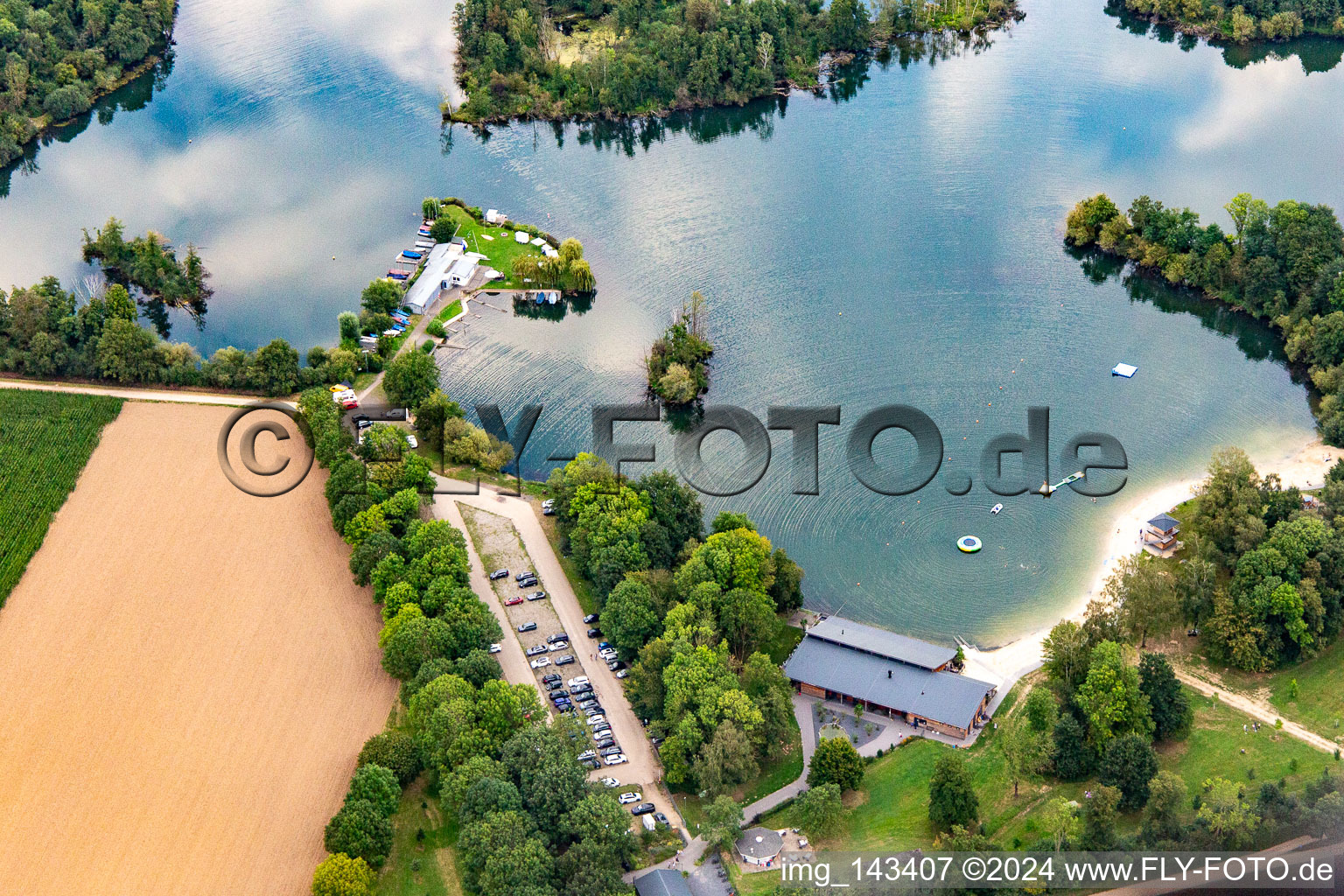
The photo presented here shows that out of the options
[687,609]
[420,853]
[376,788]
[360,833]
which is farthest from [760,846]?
[360,833]

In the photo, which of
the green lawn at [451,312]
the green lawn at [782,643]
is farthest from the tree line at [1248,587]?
the green lawn at [451,312]

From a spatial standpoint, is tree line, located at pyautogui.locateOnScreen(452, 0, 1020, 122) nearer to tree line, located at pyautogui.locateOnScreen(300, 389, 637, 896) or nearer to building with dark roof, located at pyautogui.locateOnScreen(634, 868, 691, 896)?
tree line, located at pyautogui.locateOnScreen(300, 389, 637, 896)

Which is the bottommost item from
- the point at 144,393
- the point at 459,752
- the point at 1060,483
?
the point at 459,752

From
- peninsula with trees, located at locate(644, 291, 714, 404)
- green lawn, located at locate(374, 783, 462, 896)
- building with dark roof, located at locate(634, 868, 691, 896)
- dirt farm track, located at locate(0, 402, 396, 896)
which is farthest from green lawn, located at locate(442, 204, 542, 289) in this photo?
building with dark roof, located at locate(634, 868, 691, 896)

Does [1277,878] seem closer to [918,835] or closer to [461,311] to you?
[918,835]

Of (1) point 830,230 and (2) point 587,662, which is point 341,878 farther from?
(1) point 830,230

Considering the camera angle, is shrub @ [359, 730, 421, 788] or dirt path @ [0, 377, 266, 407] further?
dirt path @ [0, 377, 266, 407]
